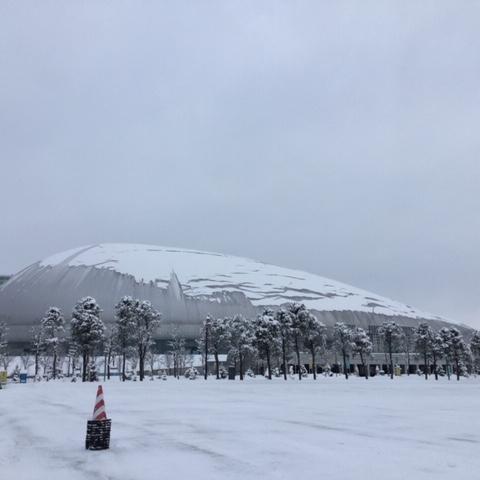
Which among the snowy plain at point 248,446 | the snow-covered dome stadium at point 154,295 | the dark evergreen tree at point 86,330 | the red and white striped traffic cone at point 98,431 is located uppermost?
the snow-covered dome stadium at point 154,295

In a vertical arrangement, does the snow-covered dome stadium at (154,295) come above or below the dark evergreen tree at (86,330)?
above

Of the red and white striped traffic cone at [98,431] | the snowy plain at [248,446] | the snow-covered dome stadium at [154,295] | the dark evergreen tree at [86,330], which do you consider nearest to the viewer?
the snowy plain at [248,446]

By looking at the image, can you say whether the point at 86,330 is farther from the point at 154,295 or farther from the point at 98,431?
the point at 154,295

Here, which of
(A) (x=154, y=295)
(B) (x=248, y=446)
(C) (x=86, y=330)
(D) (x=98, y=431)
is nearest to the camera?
(D) (x=98, y=431)

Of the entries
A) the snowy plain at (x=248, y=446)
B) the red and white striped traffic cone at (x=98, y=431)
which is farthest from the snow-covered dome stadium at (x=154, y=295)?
the red and white striped traffic cone at (x=98, y=431)

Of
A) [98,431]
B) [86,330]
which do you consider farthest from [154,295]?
[98,431]

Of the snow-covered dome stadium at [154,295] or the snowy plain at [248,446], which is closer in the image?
the snowy plain at [248,446]

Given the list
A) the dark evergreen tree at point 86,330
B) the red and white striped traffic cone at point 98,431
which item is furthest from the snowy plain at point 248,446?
the dark evergreen tree at point 86,330

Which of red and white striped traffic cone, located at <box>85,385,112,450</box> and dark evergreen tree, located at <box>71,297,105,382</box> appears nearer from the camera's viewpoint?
red and white striped traffic cone, located at <box>85,385,112,450</box>

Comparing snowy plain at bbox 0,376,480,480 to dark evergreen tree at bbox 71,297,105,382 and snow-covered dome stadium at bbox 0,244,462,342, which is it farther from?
snow-covered dome stadium at bbox 0,244,462,342

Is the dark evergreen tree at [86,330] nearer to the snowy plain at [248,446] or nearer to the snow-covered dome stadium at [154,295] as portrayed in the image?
the snowy plain at [248,446]

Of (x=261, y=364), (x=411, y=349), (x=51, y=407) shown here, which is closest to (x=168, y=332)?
(x=261, y=364)

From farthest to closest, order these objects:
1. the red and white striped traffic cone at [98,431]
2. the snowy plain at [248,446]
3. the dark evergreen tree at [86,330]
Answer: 1. the dark evergreen tree at [86,330]
2. the red and white striped traffic cone at [98,431]
3. the snowy plain at [248,446]

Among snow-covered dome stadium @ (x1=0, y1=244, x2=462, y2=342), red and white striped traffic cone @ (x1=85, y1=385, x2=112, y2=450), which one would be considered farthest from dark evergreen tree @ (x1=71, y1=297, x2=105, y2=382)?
snow-covered dome stadium @ (x1=0, y1=244, x2=462, y2=342)
